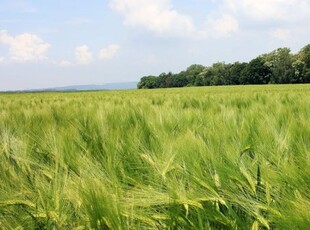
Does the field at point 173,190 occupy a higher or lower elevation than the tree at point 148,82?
higher

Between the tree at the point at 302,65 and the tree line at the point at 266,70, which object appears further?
the tree line at the point at 266,70

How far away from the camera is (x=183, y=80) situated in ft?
297

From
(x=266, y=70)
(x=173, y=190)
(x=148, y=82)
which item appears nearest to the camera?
(x=173, y=190)

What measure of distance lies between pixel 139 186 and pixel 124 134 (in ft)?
2.59

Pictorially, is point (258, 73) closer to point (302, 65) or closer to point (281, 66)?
point (281, 66)

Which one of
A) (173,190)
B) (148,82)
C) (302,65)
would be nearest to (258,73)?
(302,65)

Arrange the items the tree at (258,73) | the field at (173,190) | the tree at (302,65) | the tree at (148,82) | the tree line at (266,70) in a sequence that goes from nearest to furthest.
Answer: the field at (173,190) < the tree at (302,65) < the tree line at (266,70) < the tree at (258,73) < the tree at (148,82)

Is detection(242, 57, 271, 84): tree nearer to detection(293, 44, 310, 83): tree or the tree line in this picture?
the tree line

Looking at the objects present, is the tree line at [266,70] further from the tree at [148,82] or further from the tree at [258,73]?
the tree at [148,82]

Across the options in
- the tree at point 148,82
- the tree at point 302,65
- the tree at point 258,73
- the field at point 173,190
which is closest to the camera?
the field at point 173,190

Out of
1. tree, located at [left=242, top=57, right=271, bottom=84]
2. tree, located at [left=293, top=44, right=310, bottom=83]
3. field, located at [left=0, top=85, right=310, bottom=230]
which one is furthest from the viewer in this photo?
tree, located at [left=242, top=57, right=271, bottom=84]

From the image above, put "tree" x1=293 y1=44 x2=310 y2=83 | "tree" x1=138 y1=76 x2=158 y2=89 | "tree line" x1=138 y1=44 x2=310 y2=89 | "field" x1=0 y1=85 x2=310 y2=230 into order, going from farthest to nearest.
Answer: "tree" x1=138 y1=76 x2=158 y2=89
"tree line" x1=138 y1=44 x2=310 y2=89
"tree" x1=293 y1=44 x2=310 y2=83
"field" x1=0 y1=85 x2=310 y2=230

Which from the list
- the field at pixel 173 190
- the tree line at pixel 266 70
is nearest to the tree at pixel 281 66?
the tree line at pixel 266 70

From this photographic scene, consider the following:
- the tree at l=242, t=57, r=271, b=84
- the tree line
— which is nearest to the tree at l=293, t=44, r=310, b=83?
the tree line
